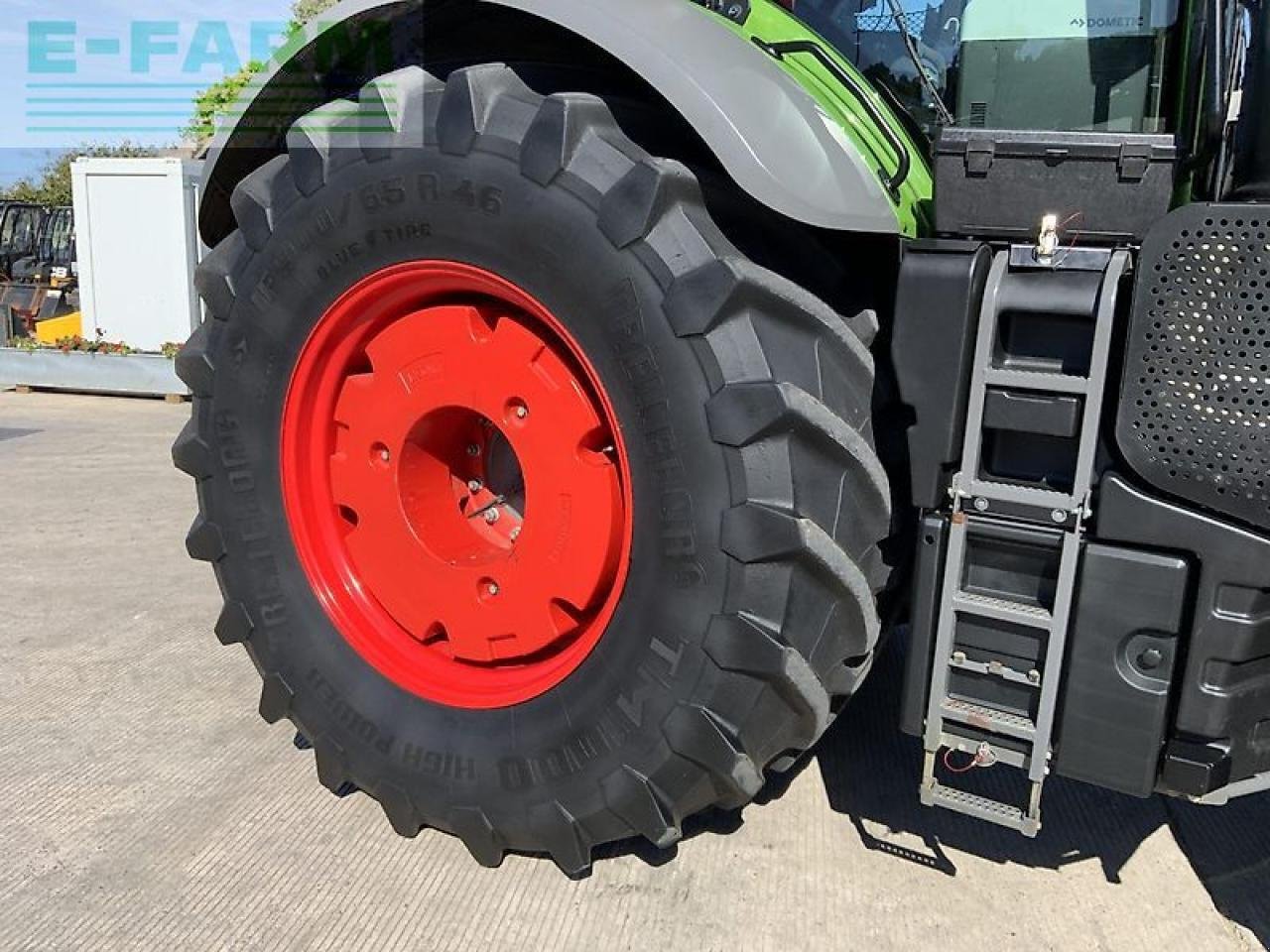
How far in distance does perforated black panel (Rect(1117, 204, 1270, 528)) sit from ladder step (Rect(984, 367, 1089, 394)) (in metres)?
0.07

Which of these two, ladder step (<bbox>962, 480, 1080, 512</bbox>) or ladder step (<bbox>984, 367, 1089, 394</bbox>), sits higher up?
ladder step (<bbox>984, 367, 1089, 394</bbox>)

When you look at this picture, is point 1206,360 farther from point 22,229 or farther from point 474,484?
point 22,229

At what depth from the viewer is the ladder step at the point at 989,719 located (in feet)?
5.65

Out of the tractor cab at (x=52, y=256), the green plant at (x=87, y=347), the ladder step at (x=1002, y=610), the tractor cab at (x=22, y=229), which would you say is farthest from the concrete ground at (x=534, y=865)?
the tractor cab at (x=22, y=229)

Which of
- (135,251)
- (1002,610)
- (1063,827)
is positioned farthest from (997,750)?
(135,251)

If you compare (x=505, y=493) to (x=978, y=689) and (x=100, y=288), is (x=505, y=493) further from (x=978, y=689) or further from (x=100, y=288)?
(x=100, y=288)

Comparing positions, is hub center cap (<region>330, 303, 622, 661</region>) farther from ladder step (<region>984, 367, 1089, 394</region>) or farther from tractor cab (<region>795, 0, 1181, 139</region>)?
tractor cab (<region>795, 0, 1181, 139</region>)

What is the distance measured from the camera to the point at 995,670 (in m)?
1.74

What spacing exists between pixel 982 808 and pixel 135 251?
29.9 feet

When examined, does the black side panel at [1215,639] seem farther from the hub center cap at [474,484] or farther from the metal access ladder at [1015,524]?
the hub center cap at [474,484]

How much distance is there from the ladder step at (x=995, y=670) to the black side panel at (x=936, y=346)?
0.27 meters

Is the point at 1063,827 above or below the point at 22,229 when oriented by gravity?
below

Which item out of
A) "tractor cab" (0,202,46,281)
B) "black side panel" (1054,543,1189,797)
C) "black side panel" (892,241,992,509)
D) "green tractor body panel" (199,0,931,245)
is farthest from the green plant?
"black side panel" (1054,543,1189,797)

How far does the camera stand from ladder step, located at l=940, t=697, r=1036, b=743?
1724mm
